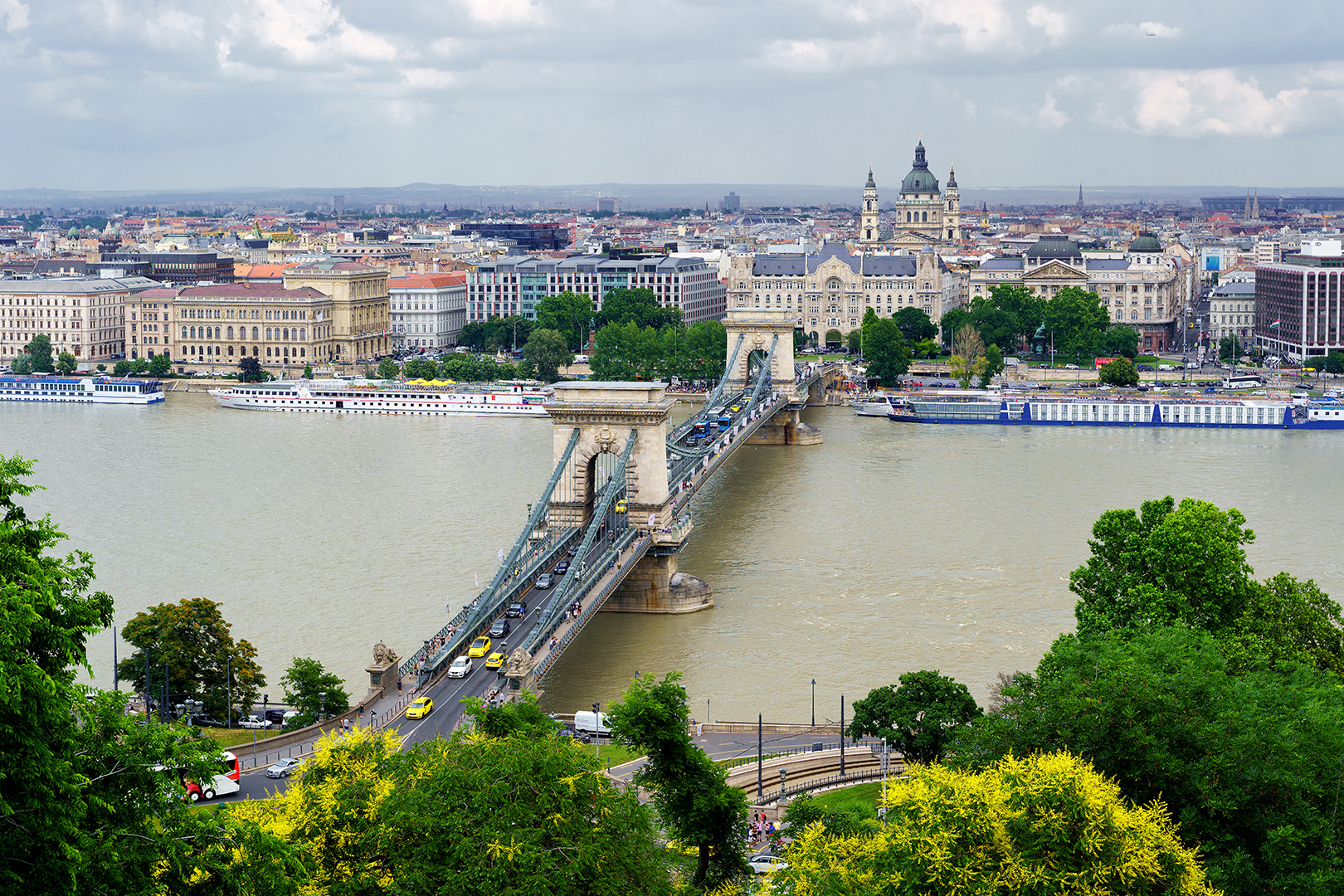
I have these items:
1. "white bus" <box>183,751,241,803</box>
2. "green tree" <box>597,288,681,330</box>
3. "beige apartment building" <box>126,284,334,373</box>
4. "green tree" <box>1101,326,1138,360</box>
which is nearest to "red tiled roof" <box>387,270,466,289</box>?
"beige apartment building" <box>126,284,334,373</box>

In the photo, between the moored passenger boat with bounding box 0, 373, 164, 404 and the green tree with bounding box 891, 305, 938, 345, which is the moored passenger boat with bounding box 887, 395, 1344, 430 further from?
the moored passenger boat with bounding box 0, 373, 164, 404

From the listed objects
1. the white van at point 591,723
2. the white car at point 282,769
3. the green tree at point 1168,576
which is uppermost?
the green tree at point 1168,576

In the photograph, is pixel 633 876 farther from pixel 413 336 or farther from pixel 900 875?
pixel 413 336

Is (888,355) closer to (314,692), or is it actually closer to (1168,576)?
(1168,576)

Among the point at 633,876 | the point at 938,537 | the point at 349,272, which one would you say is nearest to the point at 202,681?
the point at 633,876

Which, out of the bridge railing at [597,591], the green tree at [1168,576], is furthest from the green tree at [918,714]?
the bridge railing at [597,591]

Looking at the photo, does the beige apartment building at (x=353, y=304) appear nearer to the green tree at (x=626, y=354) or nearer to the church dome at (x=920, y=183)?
the green tree at (x=626, y=354)
